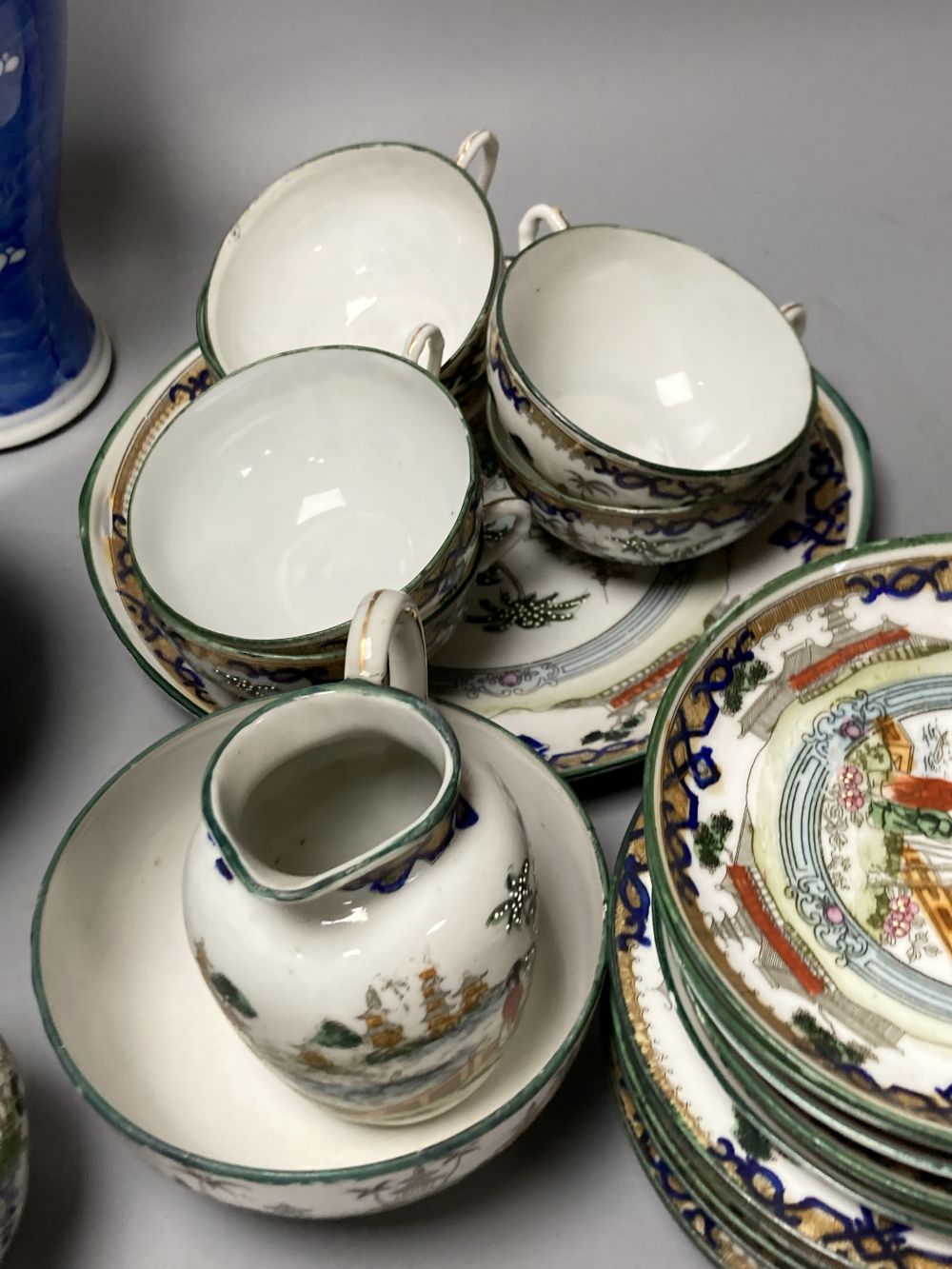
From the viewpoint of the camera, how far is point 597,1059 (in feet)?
2.45

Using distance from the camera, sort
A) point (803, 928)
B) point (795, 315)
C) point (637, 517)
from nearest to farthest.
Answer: point (803, 928) < point (637, 517) < point (795, 315)

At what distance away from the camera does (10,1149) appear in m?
0.61

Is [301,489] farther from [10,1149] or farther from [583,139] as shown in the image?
[583,139]

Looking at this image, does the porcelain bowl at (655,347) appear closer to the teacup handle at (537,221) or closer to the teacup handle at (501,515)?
the teacup handle at (537,221)

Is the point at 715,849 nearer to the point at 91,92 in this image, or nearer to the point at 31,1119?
the point at 31,1119

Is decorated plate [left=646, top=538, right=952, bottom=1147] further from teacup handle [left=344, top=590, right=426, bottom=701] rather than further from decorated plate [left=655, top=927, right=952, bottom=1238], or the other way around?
teacup handle [left=344, top=590, right=426, bottom=701]

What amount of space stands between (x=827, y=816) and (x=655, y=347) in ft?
1.48

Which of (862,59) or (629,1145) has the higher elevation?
(862,59)

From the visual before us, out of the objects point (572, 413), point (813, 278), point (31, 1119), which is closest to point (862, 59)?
point (813, 278)

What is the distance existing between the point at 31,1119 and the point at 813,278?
996 mm

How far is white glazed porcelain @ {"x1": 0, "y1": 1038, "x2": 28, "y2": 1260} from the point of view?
0.61 meters

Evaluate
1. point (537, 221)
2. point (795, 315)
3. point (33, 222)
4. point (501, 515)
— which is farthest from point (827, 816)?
point (33, 222)

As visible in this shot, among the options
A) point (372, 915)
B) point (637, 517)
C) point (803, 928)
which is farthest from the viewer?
point (637, 517)

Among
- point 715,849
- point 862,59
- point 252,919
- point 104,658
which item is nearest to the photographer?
point 252,919
